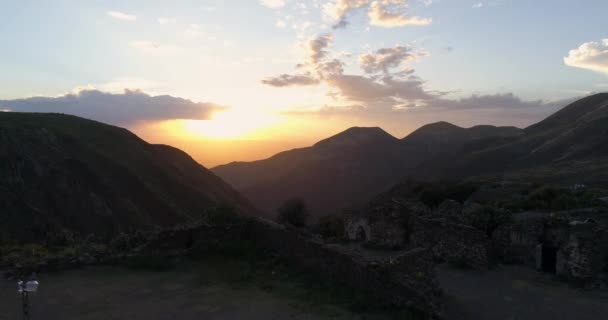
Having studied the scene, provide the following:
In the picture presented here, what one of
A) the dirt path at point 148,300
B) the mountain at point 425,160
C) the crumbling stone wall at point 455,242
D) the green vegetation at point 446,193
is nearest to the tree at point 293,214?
the green vegetation at point 446,193

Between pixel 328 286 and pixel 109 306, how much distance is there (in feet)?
17.1

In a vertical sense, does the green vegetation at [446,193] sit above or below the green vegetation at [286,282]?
below

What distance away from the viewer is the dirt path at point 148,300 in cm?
951

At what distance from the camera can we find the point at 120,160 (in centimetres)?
6300

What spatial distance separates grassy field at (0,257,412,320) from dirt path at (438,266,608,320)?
264 cm

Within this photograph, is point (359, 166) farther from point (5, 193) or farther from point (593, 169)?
point (5, 193)

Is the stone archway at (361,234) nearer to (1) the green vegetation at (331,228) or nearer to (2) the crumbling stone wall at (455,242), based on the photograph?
(2) the crumbling stone wall at (455,242)

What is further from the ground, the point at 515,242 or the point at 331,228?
the point at 515,242

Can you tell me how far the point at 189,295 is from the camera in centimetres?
1094

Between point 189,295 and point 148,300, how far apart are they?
97 cm

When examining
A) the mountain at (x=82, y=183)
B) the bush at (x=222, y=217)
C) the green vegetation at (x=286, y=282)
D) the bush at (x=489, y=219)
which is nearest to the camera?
the green vegetation at (x=286, y=282)

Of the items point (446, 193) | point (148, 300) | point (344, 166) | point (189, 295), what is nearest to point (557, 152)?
point (446, 193)

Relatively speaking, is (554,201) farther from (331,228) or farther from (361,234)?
(361,234)

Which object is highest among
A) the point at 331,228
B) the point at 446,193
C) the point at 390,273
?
the point at 390,273
